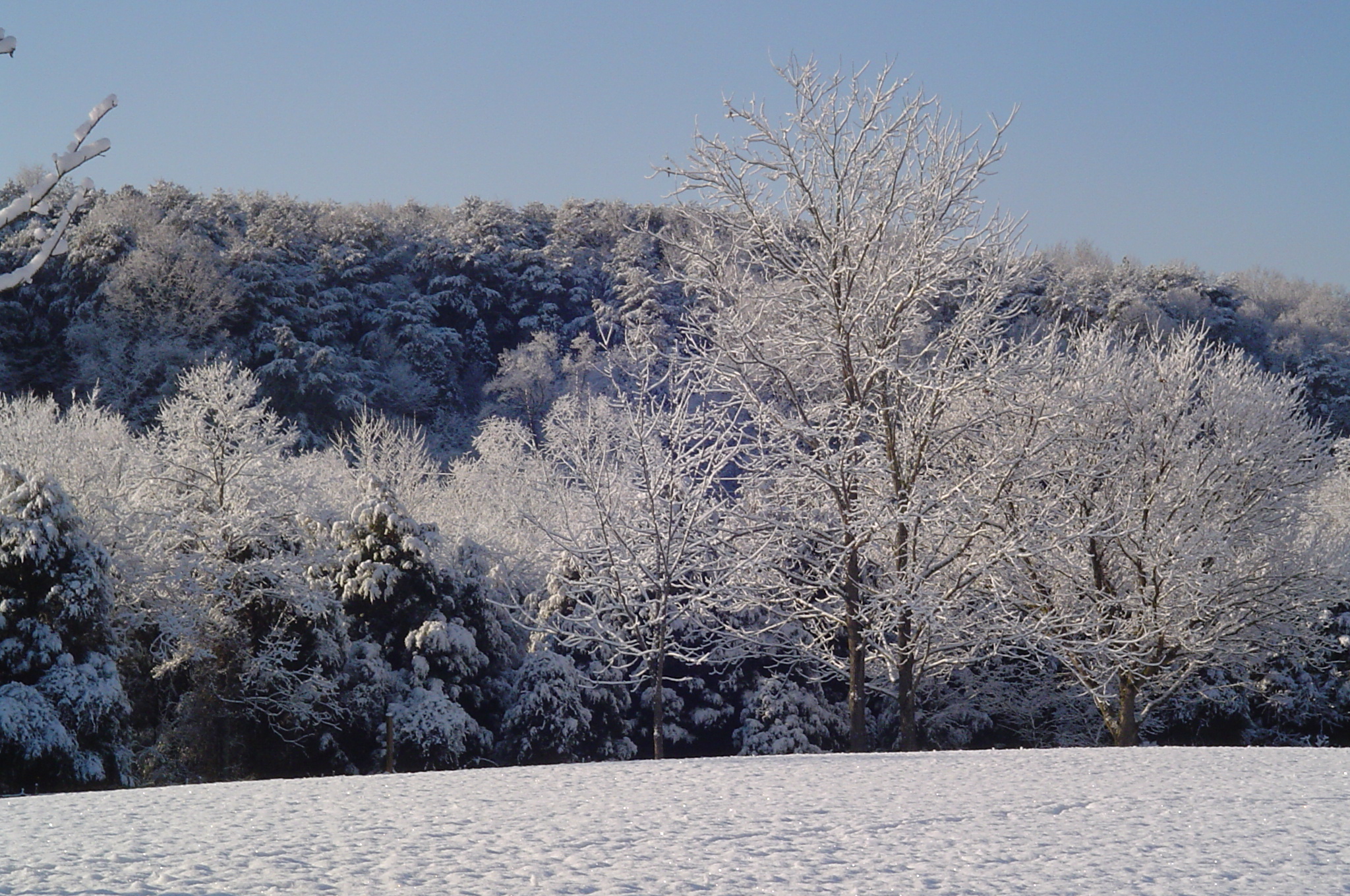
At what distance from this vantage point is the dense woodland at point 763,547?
9336 mm

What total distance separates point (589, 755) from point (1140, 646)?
8035 millimetres

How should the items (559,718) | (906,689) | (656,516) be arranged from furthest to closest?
(559,718)
(656,516)
(906,689)

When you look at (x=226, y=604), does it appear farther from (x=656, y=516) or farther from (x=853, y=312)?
(x=853, y=312)

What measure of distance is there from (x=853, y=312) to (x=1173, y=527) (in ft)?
19.5

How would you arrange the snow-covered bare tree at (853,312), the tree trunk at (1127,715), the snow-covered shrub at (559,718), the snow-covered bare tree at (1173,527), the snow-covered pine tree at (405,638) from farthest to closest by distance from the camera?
the snow-covered shrub at (559,718) → the snow-covered pine tree at (405,638) → the tree trunk at (1127,715) → the snow-covered bare tree at (1173,527) → the snow-covered bare tree at (853,312)

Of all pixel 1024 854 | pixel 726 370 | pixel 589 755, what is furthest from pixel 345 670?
pixel 1024 854

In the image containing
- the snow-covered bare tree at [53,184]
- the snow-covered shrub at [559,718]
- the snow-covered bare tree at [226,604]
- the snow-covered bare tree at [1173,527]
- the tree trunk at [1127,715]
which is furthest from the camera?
the snow-covered shrub at [559,718]

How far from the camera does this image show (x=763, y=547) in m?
9.00

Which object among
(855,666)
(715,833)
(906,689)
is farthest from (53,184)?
(906,689)

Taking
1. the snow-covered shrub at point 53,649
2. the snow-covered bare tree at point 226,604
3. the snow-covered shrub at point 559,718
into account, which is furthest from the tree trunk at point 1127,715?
the snow-covered shrub at point 53,649

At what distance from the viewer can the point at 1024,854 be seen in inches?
165

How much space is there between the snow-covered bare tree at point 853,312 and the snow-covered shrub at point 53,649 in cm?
817

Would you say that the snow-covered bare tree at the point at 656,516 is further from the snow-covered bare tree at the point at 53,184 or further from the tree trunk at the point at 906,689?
the snow-covered bare tree at the point at 53,184

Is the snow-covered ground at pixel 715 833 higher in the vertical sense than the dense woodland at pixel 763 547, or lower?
lower
